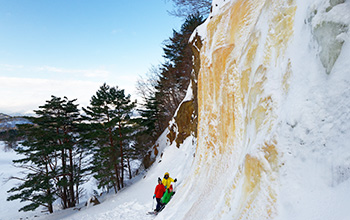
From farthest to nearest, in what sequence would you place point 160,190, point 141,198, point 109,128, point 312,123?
point 109,128 < point 141,198 < point 160,190 < point 312,123

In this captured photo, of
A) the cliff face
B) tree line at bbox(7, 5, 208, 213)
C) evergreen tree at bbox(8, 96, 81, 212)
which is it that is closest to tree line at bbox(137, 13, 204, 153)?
tree line at bbox(7, 5, 208, 213)

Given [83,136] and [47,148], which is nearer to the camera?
[47,148]

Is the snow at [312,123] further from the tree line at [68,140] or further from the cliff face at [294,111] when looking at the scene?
the tree line at [68,140]

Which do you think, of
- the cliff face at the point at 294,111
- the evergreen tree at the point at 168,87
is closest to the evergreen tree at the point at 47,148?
the evergreen tree at the point at 168,87

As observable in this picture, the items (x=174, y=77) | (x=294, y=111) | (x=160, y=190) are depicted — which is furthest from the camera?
(x=174, y=77)

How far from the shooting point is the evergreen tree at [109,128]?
15.8 meters

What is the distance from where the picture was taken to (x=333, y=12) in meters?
1.40

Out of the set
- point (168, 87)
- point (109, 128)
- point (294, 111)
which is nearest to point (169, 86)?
point (168, 87)

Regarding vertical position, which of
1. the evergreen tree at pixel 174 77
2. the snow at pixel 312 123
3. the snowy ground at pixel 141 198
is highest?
the evergreen tree at pixel 174 77

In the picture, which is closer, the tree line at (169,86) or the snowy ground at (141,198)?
the snowy ground at (141,198)

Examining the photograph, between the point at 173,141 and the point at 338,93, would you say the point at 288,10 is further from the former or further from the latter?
the point at 173,141

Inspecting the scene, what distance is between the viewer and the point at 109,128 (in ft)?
53.2

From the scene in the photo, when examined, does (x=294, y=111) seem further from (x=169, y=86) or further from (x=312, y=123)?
(x=169, y=86)

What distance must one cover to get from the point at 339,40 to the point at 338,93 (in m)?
0.42
